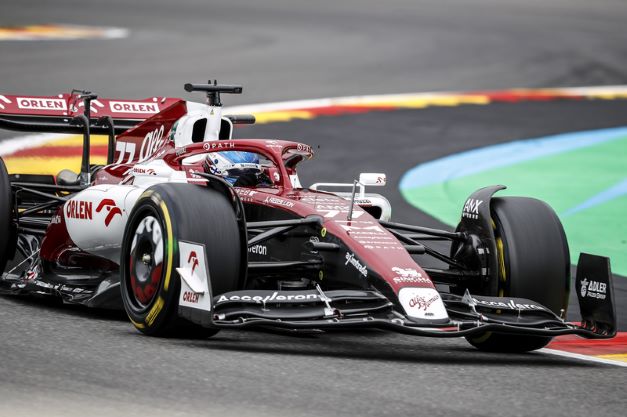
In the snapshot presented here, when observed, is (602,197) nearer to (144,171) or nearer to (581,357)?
(581,357)

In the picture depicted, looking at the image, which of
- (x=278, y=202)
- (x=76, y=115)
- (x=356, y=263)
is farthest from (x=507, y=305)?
(x=76, y=115)

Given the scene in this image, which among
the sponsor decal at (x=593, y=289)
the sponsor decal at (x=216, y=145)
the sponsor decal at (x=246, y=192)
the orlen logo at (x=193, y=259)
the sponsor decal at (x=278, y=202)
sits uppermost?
the sponsor decal at (x=216, y=145)

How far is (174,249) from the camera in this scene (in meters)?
7.52

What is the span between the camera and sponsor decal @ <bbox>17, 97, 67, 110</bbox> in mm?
11391

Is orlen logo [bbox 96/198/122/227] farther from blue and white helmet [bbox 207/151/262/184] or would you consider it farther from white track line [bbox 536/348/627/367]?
white track line [bbox 536/348/627/367]

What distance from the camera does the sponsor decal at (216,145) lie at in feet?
29.5

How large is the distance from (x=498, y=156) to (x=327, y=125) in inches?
99.1

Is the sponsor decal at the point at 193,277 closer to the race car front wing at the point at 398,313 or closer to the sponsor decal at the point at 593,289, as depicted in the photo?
the race car front wing at the point at 398,313

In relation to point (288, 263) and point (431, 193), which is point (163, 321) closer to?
point (288, 263)

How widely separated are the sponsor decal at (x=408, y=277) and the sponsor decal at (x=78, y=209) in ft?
8.64

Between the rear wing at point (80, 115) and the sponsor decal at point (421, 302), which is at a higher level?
the rear wing at point (80, 115)

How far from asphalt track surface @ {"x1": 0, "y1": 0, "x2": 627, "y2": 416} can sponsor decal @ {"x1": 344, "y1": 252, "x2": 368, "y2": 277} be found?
1.61 ft

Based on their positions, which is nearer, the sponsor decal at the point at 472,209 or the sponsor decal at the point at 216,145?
the sponsor decal at the point at 472,209

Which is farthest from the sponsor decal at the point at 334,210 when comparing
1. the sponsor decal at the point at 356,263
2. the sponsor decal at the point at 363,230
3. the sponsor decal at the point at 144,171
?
the sponsor decal at the point at 144,171
